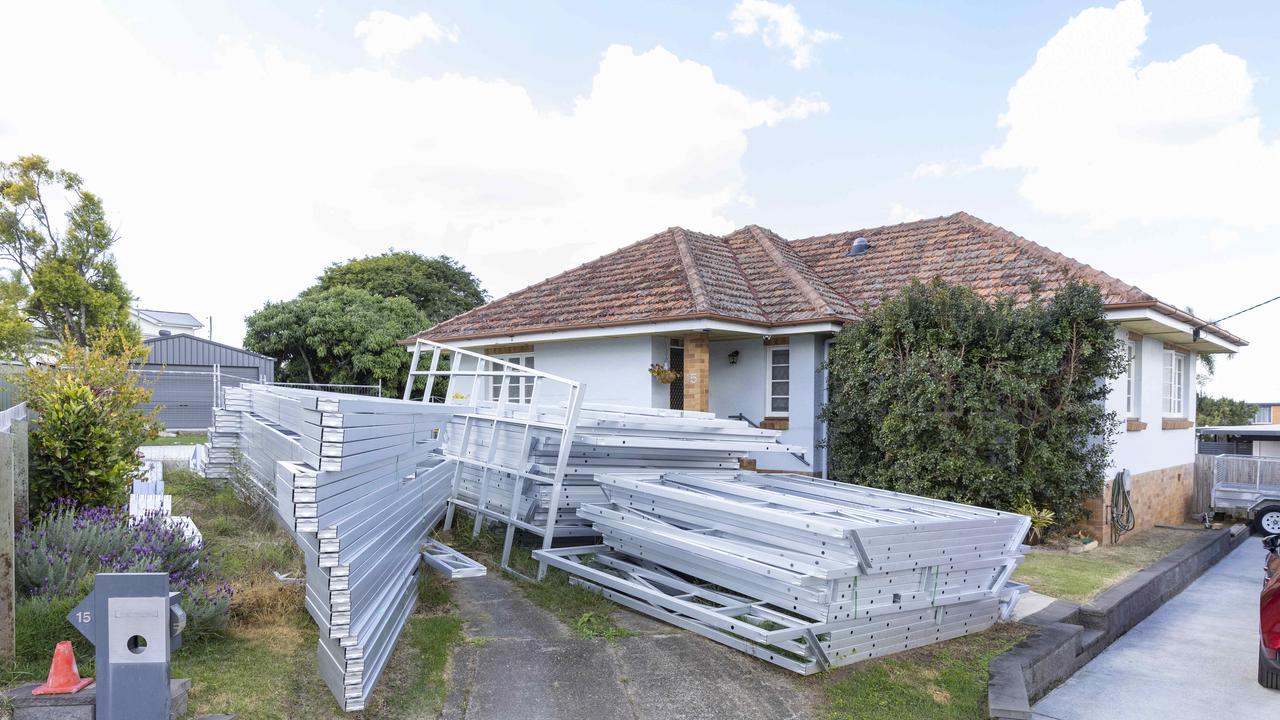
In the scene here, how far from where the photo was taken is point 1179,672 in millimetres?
6465

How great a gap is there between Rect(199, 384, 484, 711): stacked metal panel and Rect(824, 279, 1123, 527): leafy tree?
6.12 m

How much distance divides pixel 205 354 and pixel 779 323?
81.5ft

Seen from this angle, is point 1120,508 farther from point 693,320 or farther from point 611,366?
point 611,366

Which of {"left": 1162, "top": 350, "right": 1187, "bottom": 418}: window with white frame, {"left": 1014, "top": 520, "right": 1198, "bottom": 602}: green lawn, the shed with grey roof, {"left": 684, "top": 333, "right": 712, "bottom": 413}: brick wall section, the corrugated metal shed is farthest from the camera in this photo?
the corrugated metal shed

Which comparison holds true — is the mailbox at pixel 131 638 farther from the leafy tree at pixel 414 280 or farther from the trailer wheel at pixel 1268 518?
the leafy tree at pixel 414 280

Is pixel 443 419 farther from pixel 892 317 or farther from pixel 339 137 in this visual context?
pixel 339 137

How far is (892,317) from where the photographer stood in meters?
10.3

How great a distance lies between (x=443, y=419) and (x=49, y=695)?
3966 mm

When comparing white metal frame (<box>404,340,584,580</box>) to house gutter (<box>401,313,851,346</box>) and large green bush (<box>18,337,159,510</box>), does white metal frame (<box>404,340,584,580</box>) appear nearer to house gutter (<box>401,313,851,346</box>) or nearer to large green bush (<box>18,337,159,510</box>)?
large green bush (<box>18,337,159,510</box>)

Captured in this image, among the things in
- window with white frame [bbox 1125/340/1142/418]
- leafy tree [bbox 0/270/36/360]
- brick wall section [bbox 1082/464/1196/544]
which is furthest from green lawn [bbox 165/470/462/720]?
leafy tree [bbox 0/270/36/360]

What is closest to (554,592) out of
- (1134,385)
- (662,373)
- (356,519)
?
(356,519)

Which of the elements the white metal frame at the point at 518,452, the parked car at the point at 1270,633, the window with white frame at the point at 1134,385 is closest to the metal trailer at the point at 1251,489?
the window with white frame at the point at 1134,385

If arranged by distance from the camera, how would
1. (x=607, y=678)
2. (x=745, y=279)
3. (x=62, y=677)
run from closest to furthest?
(x=62, y=677)
(x=607, y=678)
(x=745, y=279)

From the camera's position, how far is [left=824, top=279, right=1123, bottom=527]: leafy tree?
962 centimetres
